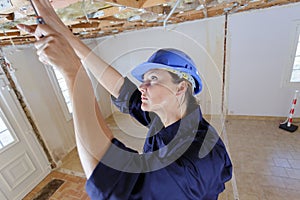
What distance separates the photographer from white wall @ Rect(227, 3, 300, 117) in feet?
8.59

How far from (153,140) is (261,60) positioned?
306cm

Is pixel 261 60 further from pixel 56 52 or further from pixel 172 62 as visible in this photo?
pixel 56 52

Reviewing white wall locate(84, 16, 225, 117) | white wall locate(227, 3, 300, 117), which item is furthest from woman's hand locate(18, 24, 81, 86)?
white wall locate(227, 3, 300, 117)

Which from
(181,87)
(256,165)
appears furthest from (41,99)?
(256,165)

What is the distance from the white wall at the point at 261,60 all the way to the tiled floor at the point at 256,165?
0.38 meters

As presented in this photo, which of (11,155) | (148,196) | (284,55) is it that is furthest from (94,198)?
(284,55)

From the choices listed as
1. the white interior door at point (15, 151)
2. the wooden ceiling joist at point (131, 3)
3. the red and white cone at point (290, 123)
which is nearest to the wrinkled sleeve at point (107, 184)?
the wooden ceiling joist at point (131, 3)

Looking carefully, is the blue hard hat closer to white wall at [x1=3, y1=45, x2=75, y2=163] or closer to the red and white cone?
white wall at [x1=3, y1=45, x2=75, y2=163]

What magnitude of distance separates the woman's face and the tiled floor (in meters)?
2.01

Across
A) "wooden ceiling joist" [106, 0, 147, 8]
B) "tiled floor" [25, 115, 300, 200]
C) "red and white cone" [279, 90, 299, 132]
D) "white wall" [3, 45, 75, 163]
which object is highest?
"wooden ceiling joist" [106, 0, 147, 8]

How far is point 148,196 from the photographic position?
0.42 meters

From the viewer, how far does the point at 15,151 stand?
7.58 feet

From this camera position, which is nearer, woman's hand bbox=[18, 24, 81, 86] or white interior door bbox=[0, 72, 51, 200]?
woman's hand bbox=[18, 24, 81, 86]

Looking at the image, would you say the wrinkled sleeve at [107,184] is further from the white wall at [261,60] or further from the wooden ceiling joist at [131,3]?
the white wall at [261,60]
